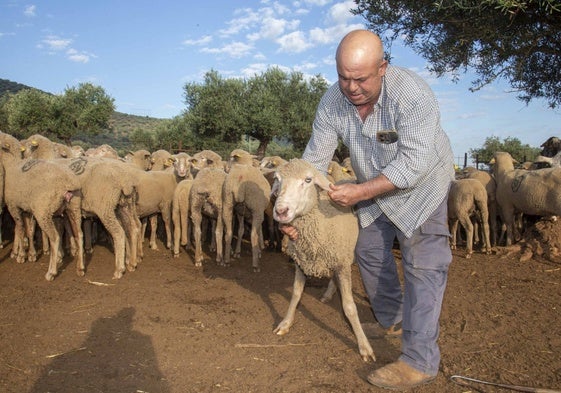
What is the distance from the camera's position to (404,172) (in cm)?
323

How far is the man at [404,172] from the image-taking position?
3252mm

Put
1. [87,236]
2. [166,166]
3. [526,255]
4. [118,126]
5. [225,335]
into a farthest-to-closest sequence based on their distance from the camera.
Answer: [118,126] → [166,166] → [526,255] → [87,236] → [225,335]

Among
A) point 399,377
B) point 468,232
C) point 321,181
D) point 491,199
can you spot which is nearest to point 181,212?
point 321,181

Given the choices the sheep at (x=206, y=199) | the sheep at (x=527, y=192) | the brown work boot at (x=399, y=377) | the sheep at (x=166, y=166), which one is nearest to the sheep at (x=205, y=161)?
the sheep at (x=166, y=166)

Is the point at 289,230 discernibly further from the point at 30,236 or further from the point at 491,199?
the point at 491,199

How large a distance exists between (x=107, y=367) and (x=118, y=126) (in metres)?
58.5

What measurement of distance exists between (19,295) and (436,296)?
5074 mm

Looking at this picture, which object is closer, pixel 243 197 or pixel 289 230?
pixel 289 230

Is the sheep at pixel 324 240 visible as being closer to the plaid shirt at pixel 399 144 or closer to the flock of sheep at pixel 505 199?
the plaid shirt at pixel 399 144

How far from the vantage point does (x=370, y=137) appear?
3.67 meters

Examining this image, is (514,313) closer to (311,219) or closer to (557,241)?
(311,219)

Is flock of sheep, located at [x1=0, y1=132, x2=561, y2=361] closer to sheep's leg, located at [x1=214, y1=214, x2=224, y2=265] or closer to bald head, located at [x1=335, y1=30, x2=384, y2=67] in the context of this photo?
sheep's leg, located at [x1=214, y1=214, x2=224, y2=265]

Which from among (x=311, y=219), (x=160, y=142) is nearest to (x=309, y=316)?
(x=311, y=219)

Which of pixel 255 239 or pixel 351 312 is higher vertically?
pixel 351 312
